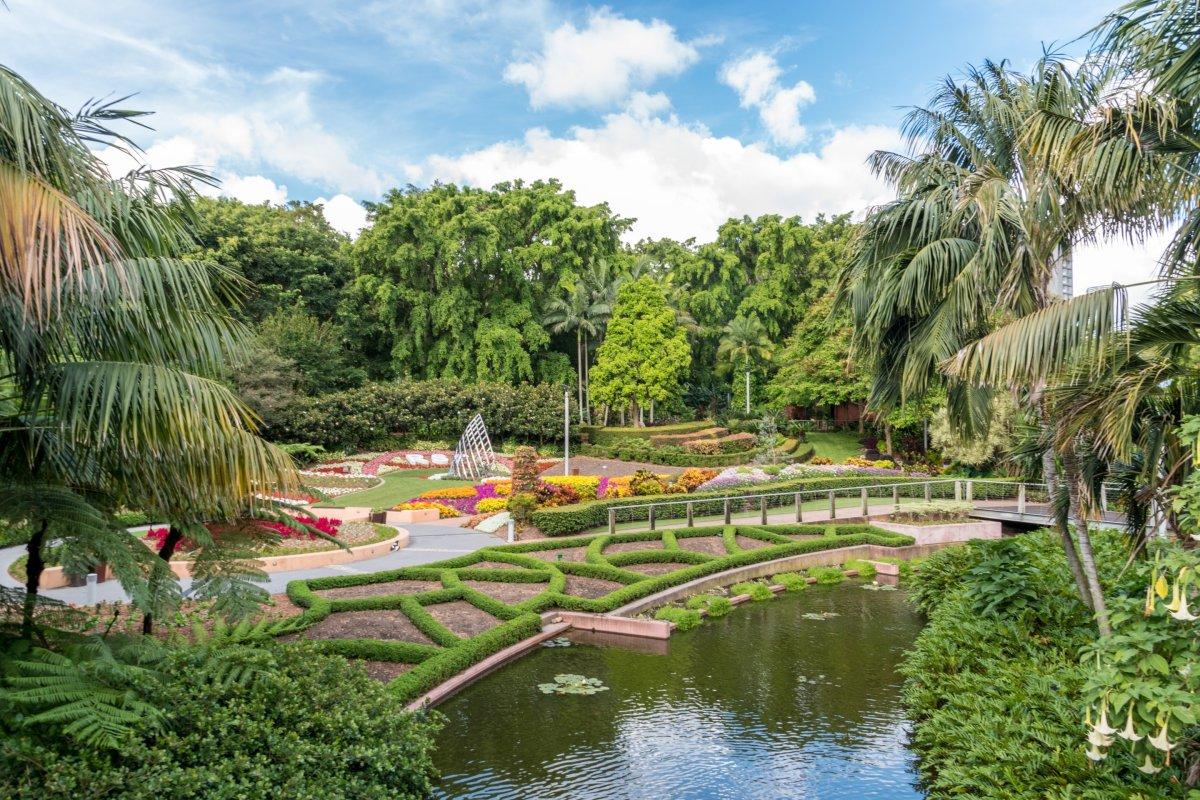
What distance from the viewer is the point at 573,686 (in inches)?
371

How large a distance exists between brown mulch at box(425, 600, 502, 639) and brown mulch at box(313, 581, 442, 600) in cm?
81

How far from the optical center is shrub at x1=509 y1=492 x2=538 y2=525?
1853 cm

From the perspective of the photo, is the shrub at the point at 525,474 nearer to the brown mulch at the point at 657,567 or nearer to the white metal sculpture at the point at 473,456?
the brown mulch at the point at 657,567

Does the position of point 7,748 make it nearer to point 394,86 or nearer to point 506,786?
point 506,786

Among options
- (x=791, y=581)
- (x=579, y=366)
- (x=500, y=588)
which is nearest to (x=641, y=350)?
(x=579, y=366)

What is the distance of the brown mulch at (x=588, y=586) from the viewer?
13031mm

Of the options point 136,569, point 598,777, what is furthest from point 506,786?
point 136,569

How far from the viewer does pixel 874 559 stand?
17453 millimetres

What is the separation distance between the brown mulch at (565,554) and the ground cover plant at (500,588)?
2 centimetres

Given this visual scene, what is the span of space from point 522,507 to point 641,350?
22.4 meters

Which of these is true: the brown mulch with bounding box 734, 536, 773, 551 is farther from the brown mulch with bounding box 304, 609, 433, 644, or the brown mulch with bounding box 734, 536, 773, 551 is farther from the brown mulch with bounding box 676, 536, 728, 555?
the brown mulch with bounding box 304, 609, 433, 644

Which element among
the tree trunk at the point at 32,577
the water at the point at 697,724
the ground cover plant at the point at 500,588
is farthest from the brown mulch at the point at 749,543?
the tree trunk at the point at 32,577

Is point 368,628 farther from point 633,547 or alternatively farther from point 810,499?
point 810,499

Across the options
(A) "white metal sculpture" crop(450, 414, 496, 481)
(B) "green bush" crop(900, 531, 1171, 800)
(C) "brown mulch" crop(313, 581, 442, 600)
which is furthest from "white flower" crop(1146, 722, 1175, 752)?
(A) "white metal sculpture" crop(450, 414, 496, 481)
